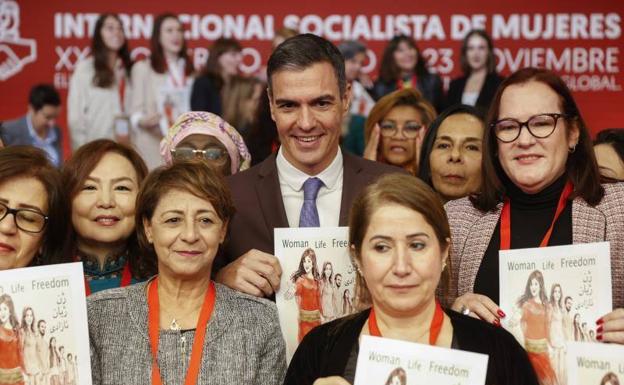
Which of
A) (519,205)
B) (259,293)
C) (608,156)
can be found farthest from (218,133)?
(608,156)

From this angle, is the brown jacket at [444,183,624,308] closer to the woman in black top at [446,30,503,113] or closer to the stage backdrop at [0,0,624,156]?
the woman in black top at [446,30,503,113]

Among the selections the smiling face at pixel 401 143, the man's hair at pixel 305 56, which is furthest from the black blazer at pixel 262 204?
the smiling face at pixel 401 143

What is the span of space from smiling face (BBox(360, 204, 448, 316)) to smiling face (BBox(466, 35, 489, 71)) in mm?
5632

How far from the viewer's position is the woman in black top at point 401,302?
3.06 meters

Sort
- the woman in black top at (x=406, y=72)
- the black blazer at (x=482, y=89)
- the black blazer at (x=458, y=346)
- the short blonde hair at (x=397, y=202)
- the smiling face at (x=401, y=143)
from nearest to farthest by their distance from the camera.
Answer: the black blazer at (x=458, y=346)
the short blonde hair at (x=397, y=202)
the smiling face at (x=401, y=143)
the black blazer at (x=482, y=89)
the woman in black top at (x=406, y=72)

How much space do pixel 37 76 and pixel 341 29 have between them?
2931mm

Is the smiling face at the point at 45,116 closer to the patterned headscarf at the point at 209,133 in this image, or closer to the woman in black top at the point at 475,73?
the woman in black top at the point at 475,73

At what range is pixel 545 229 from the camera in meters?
3.50

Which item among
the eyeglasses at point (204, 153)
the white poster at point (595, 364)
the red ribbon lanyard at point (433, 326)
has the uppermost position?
the eyeglasses at point (204, 153)

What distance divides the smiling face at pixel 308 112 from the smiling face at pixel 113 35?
525 centimetres

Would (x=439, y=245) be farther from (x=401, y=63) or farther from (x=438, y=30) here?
(x=438, y=30)

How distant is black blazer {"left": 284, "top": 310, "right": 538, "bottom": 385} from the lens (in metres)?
3.02

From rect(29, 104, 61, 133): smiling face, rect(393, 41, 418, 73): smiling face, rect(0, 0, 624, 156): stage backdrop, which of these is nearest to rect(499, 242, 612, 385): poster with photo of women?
rect(393, 41, 418, 73): smiling face

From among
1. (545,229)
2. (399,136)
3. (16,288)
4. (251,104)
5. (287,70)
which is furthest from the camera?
A: (251,104)
